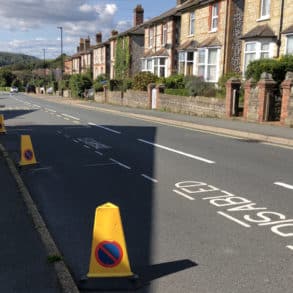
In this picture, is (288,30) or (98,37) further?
(98,37)

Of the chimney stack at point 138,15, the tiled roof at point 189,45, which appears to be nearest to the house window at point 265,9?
the tiled roof at point 189,45

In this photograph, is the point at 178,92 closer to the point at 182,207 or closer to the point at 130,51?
the point at 182,207

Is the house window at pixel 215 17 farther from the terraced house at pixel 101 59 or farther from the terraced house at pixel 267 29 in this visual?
the terraced house at pixel 101 59

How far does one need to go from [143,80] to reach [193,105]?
1256cm

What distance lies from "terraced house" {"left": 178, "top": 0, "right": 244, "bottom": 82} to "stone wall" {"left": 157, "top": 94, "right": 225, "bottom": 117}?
16.3ft

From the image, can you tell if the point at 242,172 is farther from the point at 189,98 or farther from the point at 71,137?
the point at 189,98

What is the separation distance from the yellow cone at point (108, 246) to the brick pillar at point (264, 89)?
15957 millimetres

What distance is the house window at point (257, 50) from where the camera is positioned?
25995mm

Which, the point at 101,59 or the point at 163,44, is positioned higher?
the point at 163,44

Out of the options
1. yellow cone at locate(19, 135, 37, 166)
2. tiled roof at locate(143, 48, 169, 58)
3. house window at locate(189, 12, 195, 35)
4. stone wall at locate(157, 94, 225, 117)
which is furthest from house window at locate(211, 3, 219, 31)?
yellow cone at locate(19, 135, 37, 166)

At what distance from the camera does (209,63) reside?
32.8 metres

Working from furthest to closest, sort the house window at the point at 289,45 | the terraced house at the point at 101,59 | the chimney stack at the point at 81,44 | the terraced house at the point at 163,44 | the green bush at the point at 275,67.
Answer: the chimney stack at the point at 81,44 < the terraced house at the point at 101,59 < the terraced house at the point at 163,44 < the house window at the point at 289,45 < the green bush at the point at 275,67

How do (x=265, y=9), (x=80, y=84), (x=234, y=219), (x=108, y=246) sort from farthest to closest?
(x=80, y=84)
(x=265, y=9)
(x=234, y=219)
(x=108, y=246)

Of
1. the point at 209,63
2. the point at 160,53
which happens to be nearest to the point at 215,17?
the point at 209,63
